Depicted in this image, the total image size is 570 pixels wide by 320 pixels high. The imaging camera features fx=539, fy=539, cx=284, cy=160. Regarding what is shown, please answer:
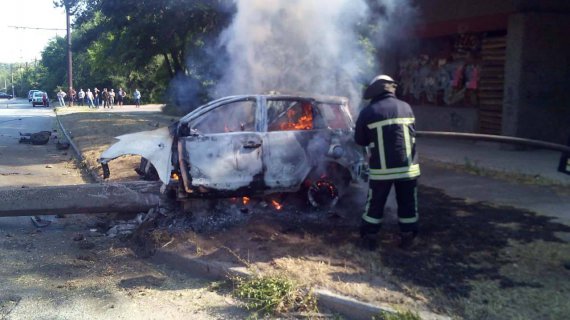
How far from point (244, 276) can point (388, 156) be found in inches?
70.0

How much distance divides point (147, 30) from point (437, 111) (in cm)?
822

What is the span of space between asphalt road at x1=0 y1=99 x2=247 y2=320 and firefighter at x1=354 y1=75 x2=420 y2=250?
1740mm

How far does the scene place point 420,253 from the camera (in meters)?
5.32

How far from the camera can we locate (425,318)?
12.9ft

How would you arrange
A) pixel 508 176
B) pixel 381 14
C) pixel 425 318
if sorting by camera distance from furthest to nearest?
pixel 381 14, pixel 508 176, pixel 425 318

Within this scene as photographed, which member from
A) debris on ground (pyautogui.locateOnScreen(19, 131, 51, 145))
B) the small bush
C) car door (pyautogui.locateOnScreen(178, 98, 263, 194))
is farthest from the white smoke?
debris on ground (pyautogui.locateOnScreen(19, 131, 51, 145))

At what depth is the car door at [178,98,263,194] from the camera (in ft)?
21.0

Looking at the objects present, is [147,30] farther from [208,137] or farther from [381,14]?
[208,137]

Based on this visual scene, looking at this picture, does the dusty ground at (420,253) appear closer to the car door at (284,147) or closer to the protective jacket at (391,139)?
the car door at (284,147)

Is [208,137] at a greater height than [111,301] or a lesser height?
greater

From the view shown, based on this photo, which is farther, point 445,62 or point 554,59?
point 445,62

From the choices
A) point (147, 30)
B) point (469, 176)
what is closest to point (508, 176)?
point (469, 176)

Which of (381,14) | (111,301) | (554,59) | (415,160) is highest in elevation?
(381,14)

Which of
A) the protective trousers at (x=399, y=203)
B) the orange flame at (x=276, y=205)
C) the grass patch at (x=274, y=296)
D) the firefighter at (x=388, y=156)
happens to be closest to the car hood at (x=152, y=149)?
the orange flame at (x=276, y=205)
